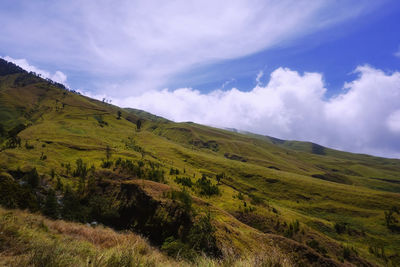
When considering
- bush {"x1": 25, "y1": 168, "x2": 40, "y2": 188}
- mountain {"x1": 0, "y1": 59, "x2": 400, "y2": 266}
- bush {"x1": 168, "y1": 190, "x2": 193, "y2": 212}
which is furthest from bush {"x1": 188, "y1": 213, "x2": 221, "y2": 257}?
bush {"x1": 25, "y1": 168, "x2": 40, "y2": 188}

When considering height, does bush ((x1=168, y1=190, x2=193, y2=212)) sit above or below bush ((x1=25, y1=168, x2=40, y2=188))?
above

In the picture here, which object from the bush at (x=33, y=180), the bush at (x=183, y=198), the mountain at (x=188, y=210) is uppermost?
the bush at (x=183, y=198)

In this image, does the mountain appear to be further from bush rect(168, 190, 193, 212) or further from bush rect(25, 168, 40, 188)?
bush rect(25, 168, 40, 188)

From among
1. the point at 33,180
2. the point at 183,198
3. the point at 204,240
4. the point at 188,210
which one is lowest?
the point at 33,180

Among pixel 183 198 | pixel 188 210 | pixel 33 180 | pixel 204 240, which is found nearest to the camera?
pixel 204 240

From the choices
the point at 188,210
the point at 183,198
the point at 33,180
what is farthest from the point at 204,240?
the point at 33,180

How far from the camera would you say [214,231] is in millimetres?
13297

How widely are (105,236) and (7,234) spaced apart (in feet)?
12.3

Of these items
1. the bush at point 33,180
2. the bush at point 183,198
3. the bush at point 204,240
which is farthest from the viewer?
the bush at point 33,180

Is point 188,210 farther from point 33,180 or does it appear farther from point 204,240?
point 33,180

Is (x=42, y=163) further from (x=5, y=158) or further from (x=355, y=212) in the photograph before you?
(x=355, y=212)

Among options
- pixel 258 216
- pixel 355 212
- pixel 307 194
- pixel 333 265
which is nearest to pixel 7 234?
pixel 333 265

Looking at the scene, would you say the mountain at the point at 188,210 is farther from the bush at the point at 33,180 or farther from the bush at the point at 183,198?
the bush at the point at 33,180

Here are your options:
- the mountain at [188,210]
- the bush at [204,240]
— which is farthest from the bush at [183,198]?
the bush at [204,240]
